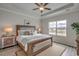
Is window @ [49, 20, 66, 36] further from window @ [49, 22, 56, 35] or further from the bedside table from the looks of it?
the bedside table

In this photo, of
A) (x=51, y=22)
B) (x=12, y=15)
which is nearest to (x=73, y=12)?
(x=51, y=22)

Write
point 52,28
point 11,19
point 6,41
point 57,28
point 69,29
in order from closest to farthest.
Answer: point 6,41
point 69,29
point 11,19
point 57,28
point 52,28

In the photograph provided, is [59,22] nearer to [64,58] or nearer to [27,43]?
[27,43]

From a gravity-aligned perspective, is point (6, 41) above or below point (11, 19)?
below

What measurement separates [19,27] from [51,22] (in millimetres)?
2857

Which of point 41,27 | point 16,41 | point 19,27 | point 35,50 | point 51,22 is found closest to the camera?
point 35,50

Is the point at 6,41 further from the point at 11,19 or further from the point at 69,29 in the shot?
the point at 69,29

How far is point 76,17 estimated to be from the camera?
11.5 ft

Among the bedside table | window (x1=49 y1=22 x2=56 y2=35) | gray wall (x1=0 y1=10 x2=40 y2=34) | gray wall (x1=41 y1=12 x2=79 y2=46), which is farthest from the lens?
window (x1=49 y1=22 x2=56 y2=35)

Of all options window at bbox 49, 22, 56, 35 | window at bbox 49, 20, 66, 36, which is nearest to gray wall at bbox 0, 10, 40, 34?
window at bbox 49, 22, 56, 35

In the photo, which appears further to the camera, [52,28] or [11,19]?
[52,28]

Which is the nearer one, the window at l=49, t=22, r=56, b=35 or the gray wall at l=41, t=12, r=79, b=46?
the gray wall at l=41, t=12, r=79, b=46

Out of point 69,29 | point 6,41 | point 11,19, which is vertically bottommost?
point 6,41

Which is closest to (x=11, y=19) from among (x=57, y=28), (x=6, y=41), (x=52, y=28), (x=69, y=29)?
(x=6, y=41)
